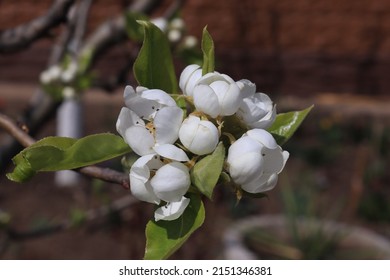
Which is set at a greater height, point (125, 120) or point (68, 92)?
point (125, 120)

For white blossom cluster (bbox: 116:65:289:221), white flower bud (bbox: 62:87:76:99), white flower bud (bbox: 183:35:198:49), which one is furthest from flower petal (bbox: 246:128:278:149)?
white flower bud (bbox: 62:87:76:99)

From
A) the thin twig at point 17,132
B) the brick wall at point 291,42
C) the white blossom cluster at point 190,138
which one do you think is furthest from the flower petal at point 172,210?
the brick wall at point 291,42

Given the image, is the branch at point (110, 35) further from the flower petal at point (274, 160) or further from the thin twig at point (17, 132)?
the flower petal at point (274, 160)

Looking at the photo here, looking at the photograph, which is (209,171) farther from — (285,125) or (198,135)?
(285,125)

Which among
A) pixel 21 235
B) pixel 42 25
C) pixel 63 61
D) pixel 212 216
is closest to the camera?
pixel 42 25

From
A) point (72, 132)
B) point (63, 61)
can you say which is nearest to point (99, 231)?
point (72, 132)

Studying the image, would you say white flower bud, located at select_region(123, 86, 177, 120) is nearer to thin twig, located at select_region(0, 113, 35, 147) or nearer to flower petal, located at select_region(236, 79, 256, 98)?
flower petal, located at select_region(236, 79, 256, 98)

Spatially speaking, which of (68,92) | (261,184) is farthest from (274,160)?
(68,92)

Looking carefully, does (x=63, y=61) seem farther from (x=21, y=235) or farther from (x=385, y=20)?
(x=385, y=20)
